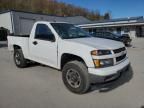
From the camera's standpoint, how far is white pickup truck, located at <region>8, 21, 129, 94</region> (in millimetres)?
4660

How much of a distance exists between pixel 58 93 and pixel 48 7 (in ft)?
252

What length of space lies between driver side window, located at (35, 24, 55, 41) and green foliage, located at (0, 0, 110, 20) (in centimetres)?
5407

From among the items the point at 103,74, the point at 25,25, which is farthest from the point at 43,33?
the point at 25,25

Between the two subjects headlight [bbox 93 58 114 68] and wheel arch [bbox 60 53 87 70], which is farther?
wheel arch [bbox 60 53 87 70]

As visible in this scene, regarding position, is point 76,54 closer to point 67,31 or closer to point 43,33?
point 67,31

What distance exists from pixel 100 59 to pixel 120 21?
38095mm

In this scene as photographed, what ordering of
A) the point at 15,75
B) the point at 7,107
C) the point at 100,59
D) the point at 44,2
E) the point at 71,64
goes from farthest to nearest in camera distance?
the point at 44,2 < the point at 15,75 < the point at 71,64 < the point at 100,59 < the point at 7,107

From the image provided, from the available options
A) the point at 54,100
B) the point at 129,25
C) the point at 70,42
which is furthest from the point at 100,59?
the point at 129,25

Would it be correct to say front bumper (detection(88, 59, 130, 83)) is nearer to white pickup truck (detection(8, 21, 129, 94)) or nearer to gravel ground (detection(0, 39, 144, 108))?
white pickup truck (detection(8, 21, 129, 94))

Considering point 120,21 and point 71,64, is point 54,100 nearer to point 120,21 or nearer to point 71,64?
point 71,64

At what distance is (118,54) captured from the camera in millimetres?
5090

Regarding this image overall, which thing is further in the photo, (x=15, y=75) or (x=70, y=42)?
(x=15, y=75)

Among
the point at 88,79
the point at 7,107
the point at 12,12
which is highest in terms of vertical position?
the point at 12,12

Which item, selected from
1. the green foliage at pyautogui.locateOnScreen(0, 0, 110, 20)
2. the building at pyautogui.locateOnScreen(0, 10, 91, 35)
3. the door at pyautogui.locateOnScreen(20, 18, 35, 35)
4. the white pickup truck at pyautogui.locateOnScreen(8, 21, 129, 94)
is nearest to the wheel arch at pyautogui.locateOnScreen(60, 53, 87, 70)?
the white pickup truck at pyautogui.locateOnScreen(8, 21, 129, 94)
